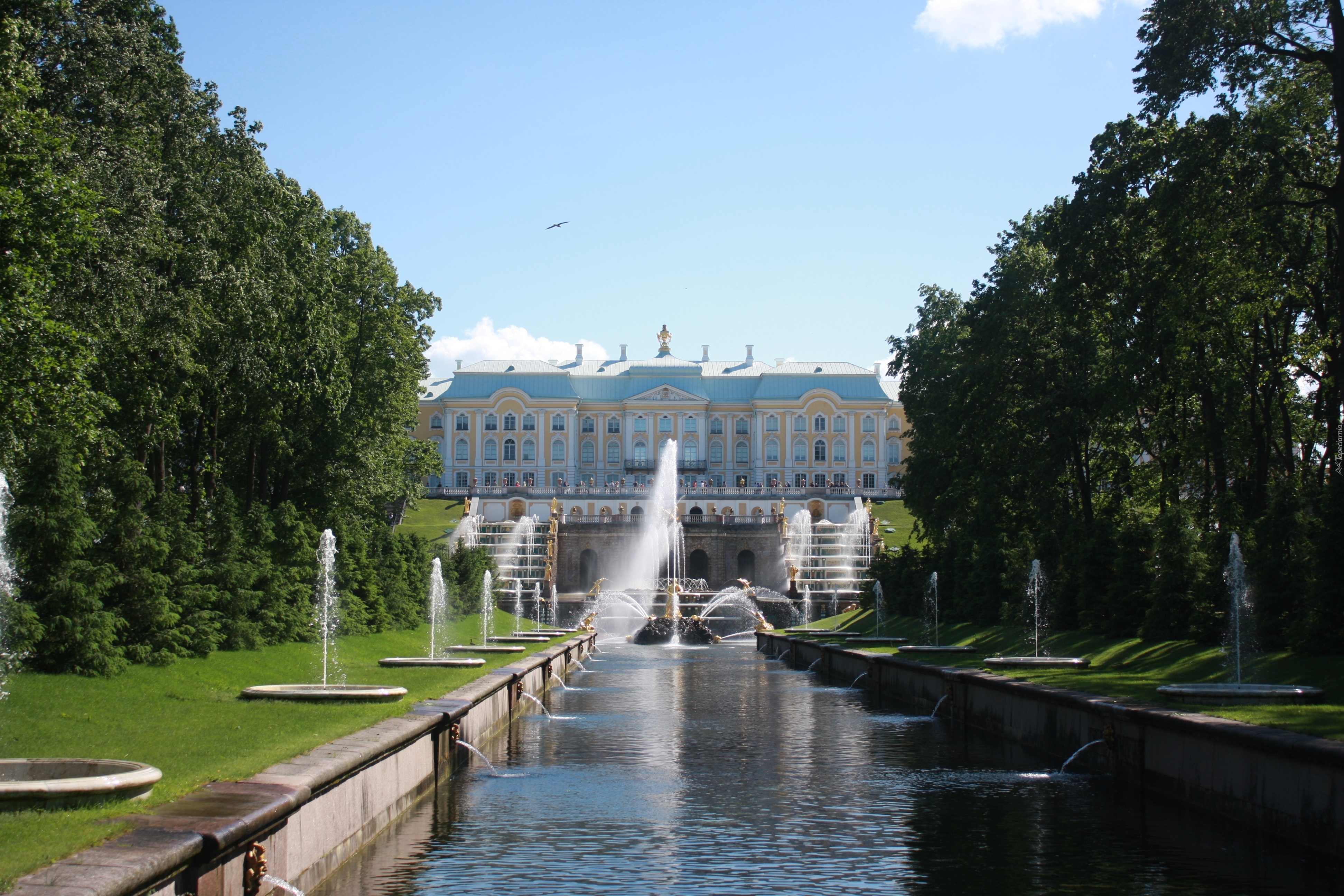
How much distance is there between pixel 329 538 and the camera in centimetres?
2534

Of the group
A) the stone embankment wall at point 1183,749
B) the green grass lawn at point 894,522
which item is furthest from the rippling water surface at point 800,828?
the green grass lawn at point 894,522

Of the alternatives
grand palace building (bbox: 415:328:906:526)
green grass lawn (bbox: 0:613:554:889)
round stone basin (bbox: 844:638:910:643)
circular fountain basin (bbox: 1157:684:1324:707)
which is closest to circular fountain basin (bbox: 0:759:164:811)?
green grass lawn (bbox: 0:613:554:889)

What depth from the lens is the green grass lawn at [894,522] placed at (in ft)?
256

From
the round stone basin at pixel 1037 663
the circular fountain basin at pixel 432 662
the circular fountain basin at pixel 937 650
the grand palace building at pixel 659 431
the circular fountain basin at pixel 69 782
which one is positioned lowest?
the circular fountain basin at pixel 937 650

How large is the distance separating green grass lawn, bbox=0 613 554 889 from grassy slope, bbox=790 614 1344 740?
329 inches

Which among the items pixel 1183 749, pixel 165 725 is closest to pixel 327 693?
pixel 165 725

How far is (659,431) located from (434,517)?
2656cm

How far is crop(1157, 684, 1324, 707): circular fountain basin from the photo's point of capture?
13617 millimetres

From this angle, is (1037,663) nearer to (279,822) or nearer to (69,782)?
(279,822)

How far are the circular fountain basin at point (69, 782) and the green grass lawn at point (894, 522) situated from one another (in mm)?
64772

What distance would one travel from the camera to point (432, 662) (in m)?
22.1

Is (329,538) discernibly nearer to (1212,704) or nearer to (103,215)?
(103,215)

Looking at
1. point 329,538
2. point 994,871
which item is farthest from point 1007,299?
point 994,871

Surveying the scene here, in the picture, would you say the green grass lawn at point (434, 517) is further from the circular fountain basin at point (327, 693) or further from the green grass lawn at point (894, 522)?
the circular fountain basin at point (327, 693)
